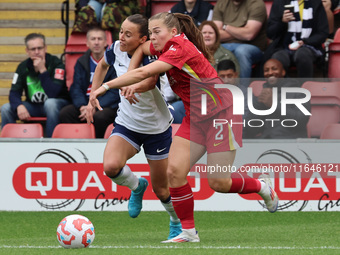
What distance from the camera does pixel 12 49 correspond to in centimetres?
1245

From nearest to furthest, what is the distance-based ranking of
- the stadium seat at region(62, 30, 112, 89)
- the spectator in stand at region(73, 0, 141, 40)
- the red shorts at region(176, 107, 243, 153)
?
1. the red shorts at region(176, 107, 243, 153)
2. the spectator in stand at region(73, 0, 141, 40)
3. the stadium seat at region(62, 30, 112, 89)

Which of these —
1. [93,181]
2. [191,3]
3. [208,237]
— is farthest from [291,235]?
[191,3]

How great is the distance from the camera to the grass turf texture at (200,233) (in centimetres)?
573

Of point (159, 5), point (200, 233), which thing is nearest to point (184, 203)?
point (200, 233)

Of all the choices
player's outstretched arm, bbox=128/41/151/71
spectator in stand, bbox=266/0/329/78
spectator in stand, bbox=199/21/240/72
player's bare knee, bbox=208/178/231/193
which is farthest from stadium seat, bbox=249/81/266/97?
player's bare knee, bbox=208/178/231/193

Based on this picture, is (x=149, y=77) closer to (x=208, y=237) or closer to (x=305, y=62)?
(x=208, y=237)

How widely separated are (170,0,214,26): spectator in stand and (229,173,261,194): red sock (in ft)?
14.8

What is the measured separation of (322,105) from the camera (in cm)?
990

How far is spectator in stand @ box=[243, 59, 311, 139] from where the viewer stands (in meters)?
9.27

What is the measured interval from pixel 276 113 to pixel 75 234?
437 centimetres

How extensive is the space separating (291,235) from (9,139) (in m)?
3.88

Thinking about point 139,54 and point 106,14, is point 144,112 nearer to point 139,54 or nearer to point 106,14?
point 139,54

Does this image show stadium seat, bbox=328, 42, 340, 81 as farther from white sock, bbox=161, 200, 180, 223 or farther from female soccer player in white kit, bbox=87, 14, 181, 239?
white sock, bbox=161, 200, 180, 223

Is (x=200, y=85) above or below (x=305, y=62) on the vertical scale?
above
